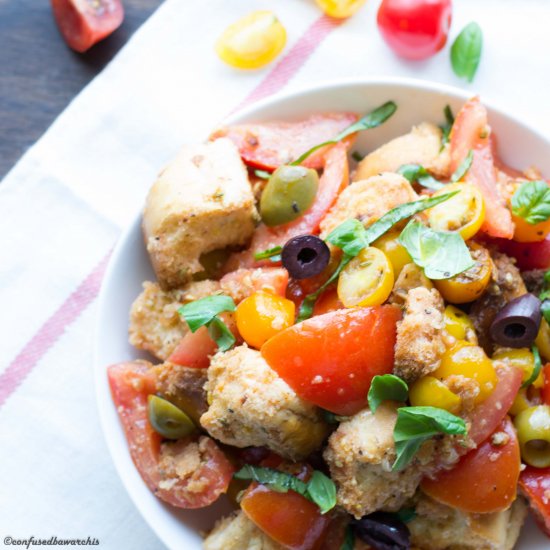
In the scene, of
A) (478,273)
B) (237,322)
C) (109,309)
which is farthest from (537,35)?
(109,309)

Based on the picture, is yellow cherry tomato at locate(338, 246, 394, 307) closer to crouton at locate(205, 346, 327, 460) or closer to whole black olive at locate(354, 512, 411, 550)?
crouton at locate(205, 346, 327, 460)

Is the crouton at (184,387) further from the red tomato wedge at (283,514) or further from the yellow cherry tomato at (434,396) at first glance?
the yellow cherry tomato at (434,396)

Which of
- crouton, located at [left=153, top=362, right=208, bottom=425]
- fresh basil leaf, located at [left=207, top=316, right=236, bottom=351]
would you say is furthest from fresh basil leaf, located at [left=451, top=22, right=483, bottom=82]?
crouton, located at [left=153, top=362, right=208, bottom=425]

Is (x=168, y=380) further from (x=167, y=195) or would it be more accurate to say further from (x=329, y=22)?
(x=329, y=22)

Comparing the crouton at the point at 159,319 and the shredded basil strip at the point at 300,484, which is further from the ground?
the crouton at the point at 159,319

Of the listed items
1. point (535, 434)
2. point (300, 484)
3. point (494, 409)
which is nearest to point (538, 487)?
point (535, 434)

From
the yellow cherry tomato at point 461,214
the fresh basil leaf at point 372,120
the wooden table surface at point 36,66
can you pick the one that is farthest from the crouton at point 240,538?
the wooden table surface at point 36,66

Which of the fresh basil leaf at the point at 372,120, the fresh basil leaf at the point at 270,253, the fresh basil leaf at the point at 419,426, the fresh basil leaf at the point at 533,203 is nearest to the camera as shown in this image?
the fresh basil leaf at the point at 419,426
